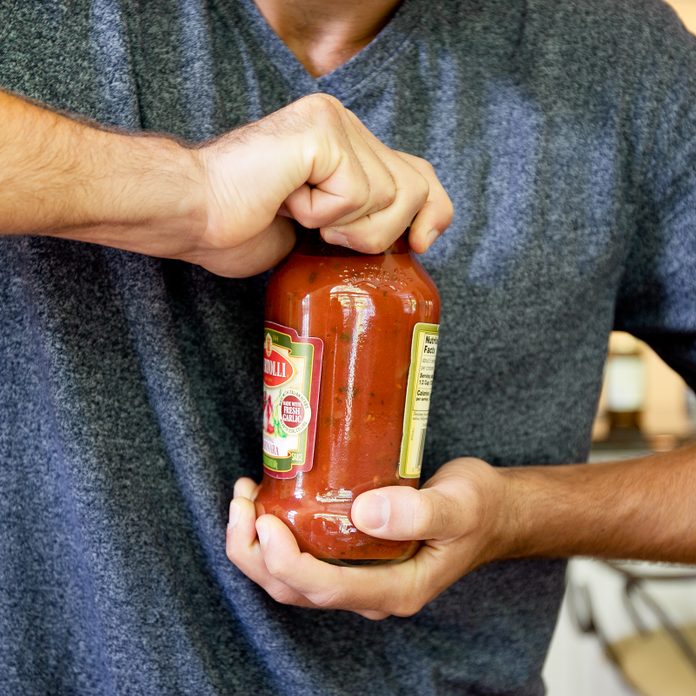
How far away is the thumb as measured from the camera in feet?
2.57

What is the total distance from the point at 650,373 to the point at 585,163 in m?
2.03

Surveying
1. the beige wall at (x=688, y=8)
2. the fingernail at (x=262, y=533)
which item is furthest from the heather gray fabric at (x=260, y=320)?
the beige wall at (x=688, y=8)

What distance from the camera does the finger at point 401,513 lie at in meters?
0.78

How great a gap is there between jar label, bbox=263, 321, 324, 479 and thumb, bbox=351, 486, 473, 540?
60 millimetres

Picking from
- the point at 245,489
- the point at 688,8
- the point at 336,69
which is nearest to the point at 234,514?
the point at 245,489

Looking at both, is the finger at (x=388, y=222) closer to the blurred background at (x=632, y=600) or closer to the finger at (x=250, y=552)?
the finger at (x=250, y=552)

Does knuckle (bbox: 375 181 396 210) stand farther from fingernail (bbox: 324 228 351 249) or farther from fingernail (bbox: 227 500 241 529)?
fingernail (bbox: 227 500 241 529)

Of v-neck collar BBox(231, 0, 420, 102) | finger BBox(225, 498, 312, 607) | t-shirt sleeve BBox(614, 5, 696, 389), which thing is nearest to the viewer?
finger BBox(225, 498, 312, 607)

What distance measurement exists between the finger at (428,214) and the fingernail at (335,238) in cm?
7

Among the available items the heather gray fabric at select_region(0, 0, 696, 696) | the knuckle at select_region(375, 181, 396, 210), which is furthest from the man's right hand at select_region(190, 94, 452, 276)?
the heather gray fabric at select_region(0, 0, 696, 696)

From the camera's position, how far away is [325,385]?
787mm

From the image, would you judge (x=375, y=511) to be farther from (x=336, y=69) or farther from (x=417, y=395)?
(x=336, y=69)

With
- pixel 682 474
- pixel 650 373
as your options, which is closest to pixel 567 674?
pixel 650 373

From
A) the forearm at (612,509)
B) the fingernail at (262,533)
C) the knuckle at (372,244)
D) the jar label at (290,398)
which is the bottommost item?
the forearm at (612,509)
